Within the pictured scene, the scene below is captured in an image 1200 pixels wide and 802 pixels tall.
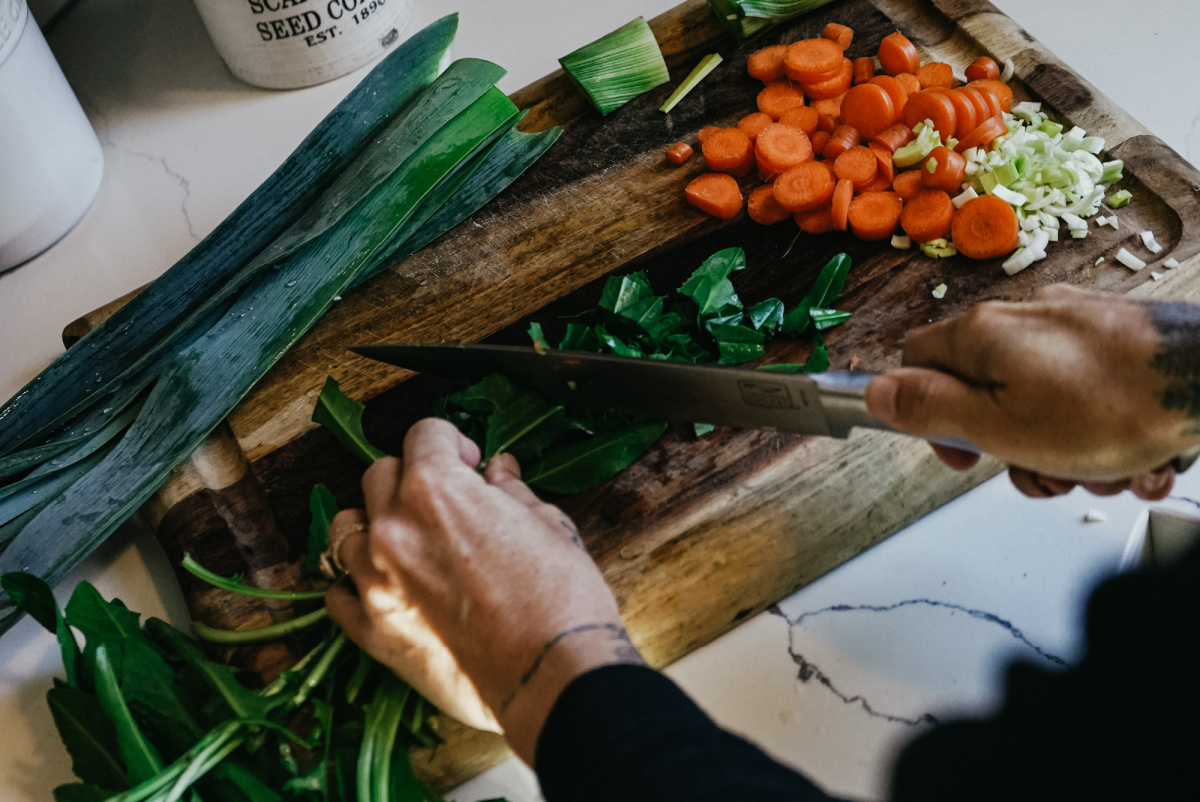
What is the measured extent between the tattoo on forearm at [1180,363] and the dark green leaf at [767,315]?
1.84 ft

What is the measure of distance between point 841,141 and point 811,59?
18 cm

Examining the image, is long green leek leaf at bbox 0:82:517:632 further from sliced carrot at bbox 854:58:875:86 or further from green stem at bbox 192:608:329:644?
sliced carrot at bbox 854:58:875:86

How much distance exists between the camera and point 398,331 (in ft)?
4.87

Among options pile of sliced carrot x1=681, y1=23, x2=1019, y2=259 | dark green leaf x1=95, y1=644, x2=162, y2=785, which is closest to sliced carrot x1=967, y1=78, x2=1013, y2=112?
pile of sliced carrot x1=681, y1=23, x2=1019, y2=259

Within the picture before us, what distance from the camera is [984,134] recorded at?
1.47m

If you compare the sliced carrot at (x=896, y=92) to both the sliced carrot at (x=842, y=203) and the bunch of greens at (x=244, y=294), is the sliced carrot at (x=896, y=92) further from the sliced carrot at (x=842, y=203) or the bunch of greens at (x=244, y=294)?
the bunch of greens at (x=244, y=294)

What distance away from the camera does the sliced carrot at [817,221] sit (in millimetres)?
1471

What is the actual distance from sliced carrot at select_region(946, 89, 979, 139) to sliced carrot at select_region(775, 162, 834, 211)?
0.74ft

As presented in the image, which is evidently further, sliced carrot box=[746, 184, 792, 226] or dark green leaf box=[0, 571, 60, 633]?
sliced carrot box=[746, 184, 792, 226]

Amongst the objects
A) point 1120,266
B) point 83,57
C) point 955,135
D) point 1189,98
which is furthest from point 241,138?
point 1189,98

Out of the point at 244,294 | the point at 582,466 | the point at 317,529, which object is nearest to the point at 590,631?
the point at 582,466

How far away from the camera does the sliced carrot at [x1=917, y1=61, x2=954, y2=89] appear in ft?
5.10

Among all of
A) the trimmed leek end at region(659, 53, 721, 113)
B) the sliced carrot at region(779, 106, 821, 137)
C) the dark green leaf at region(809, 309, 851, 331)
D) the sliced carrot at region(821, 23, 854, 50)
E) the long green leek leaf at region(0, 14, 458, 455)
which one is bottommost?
the dark green leaf at region(809, 309, 851, 331)

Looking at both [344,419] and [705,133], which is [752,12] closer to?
[705,133]
